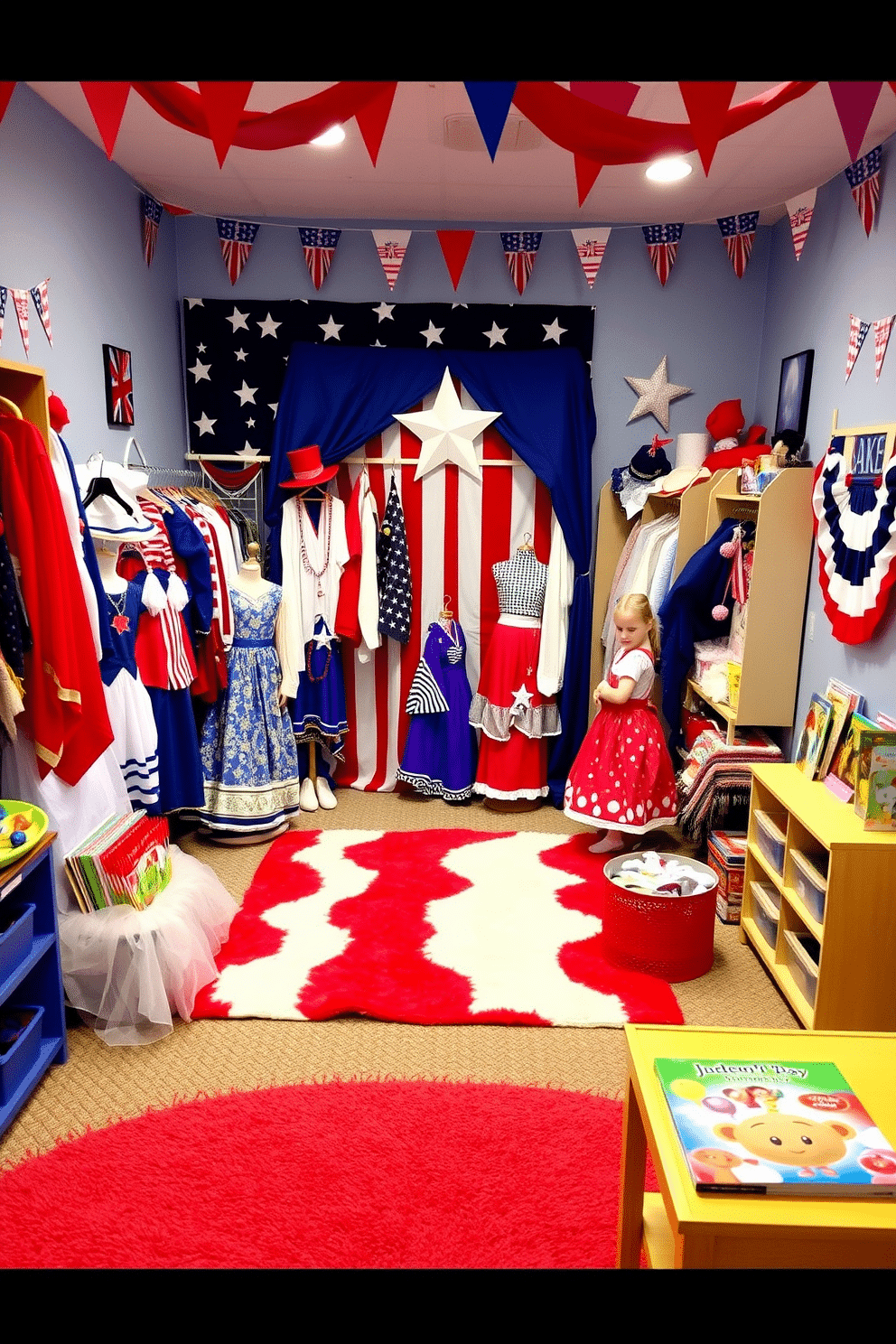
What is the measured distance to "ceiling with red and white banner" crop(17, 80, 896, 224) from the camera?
2.15 meters

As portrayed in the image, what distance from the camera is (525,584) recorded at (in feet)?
14.0

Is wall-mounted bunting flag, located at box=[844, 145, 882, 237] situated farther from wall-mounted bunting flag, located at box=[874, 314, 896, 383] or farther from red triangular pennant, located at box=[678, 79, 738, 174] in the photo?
red triangular pennant, located at box=[678, 79, 738, 174]

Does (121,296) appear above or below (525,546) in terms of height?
above

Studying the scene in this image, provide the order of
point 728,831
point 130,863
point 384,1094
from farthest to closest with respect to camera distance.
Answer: point 728,831
point 130,863
point 384,1094

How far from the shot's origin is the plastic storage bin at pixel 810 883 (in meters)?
2.55

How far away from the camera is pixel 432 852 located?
3801mm

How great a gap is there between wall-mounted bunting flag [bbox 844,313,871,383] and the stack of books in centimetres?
272

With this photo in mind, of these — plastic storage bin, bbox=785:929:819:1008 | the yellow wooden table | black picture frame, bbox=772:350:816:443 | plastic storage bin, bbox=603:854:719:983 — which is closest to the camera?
the yellow wooden table

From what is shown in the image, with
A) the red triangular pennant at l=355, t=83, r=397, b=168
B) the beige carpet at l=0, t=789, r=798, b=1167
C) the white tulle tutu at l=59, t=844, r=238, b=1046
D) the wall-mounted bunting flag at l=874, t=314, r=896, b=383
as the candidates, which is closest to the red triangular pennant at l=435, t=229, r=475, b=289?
the red triangular pennant at l=355, t=83, r=397, b=168

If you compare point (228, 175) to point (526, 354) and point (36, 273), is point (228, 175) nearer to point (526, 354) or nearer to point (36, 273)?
point (36, 273)

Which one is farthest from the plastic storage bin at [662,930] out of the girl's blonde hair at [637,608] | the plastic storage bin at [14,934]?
the plastic storage bin at [14,934]

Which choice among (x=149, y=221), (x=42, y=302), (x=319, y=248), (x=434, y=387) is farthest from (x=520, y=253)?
(x=42, y=302)
